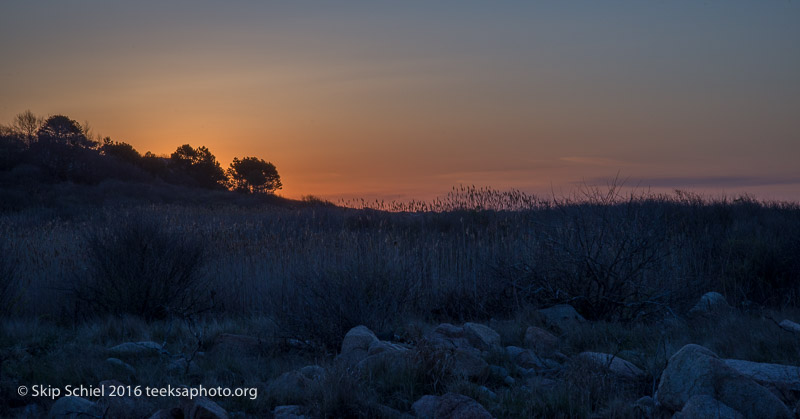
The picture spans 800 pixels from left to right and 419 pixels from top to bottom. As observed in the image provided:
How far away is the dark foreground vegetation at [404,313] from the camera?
4.70 m

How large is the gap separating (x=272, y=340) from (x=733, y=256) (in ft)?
33.2

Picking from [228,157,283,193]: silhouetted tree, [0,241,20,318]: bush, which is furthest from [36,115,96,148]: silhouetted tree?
[0,241,20,318]: bush

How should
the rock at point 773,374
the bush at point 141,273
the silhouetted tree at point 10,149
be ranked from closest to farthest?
the rock at point 773,374 → the bush at point 141,273 → the silhouetted tree at point 10,149

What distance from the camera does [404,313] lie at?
857cm

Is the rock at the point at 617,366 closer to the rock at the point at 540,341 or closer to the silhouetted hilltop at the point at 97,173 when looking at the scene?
the rock at the point at 540,341

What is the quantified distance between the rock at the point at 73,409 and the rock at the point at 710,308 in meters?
7.33

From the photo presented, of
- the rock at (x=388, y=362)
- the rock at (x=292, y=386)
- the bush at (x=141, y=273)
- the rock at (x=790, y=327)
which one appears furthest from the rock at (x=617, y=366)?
the bush at (x=141, y=273)

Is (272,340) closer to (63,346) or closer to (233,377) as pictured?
(233,377)

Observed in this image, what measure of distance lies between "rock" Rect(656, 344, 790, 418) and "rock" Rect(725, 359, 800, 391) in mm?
327

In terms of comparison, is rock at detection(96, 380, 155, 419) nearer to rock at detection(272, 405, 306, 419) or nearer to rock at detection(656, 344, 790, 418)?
rock at detection(272, 405, 306, 419)

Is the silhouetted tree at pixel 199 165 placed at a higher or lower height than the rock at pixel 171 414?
higher

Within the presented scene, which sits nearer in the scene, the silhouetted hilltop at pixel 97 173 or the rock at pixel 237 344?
the rock at pixel 237 344

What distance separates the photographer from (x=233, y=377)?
534cm

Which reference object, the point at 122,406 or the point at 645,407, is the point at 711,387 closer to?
the point at 645,407
